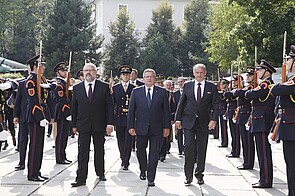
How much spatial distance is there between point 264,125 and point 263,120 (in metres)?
0.09

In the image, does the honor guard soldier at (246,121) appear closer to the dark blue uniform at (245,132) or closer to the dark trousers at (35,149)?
the dark blue uniform at (245,132)

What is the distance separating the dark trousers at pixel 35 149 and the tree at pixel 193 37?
4160 cm

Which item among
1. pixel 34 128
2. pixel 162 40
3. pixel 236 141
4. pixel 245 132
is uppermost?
pixel 162 40

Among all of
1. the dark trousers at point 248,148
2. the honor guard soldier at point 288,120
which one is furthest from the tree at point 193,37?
the honor guard soldier at point 288,120

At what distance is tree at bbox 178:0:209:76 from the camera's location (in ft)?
165

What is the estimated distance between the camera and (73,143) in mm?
14297

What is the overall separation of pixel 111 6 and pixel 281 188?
5289 centimetres

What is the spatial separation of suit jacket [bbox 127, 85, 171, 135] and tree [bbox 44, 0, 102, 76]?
104 feet

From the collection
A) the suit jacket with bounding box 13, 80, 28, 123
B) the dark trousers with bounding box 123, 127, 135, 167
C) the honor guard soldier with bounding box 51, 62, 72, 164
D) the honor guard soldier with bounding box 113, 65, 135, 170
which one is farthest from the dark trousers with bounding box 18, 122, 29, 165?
the dark trousers with bounding box 123, 127, 135, 167

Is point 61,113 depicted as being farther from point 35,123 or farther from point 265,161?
point 265,161

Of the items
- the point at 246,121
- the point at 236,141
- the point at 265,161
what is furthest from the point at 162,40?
the point at 265,161

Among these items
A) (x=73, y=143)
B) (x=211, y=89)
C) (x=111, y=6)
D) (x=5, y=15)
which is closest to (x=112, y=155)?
(x=73, y=143)

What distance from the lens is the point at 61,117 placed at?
10492mm

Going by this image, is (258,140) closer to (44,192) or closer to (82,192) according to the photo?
(82,192)
